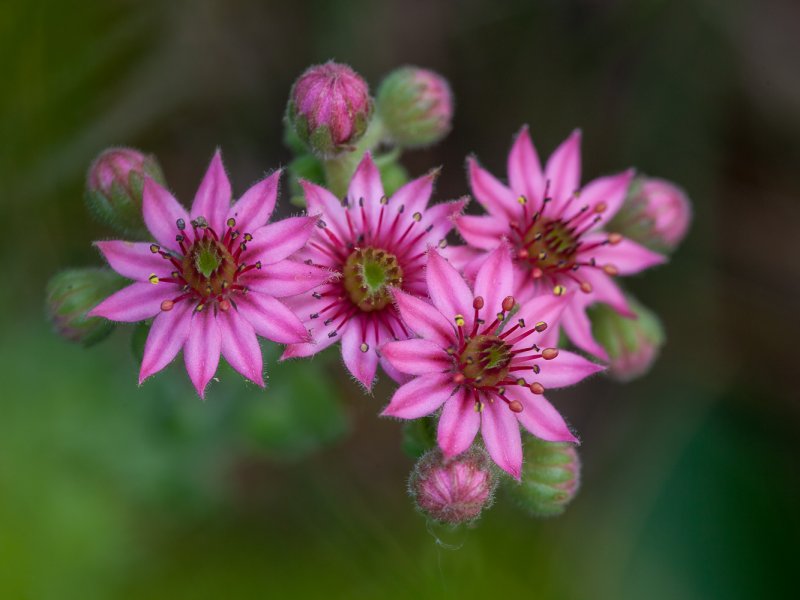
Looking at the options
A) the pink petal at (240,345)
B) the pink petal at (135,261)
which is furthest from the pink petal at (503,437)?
the pink petal at (135,261)

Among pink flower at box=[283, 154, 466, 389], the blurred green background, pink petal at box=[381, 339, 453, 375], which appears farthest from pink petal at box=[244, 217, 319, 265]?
the blurred green background

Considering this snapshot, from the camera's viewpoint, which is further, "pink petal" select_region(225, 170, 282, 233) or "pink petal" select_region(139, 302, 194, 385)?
"pink petal" select_region(225, 170, 282, 233)

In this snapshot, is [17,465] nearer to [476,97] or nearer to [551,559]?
[551,559]

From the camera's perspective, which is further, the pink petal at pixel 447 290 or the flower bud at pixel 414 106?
the flower bud at pixel 414 106

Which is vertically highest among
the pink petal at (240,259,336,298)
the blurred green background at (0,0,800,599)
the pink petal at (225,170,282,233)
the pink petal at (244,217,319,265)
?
the pink petal at (225,170,282,233)

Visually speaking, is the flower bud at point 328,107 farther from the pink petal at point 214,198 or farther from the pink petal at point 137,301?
the pink petal at point 137,301

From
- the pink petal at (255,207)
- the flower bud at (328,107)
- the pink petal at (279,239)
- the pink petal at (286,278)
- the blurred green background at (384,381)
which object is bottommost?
the blurred green background at (384,381)

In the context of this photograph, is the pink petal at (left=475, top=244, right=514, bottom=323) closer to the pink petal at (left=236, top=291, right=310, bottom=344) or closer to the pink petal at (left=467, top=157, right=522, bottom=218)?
the pink petal at (left=467, top=157, right=522, bottom=218)
